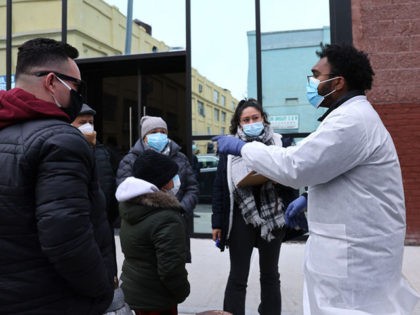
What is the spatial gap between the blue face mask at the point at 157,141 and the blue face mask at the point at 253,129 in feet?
3.15

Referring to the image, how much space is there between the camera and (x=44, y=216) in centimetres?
154

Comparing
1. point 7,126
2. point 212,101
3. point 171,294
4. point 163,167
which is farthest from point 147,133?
point 212,101

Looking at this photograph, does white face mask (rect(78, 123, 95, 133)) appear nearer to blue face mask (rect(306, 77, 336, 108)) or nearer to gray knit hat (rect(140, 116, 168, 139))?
gray knit hat (rect(140, 116, 168, 139))

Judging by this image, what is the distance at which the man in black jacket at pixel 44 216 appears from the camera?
5.10 feet

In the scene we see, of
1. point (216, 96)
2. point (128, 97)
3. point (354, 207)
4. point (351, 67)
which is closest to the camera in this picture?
point (354, 207)

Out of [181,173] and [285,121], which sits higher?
[285,121]

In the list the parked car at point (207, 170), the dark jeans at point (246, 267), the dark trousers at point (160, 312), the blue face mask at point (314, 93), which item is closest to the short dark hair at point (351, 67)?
the blue face mask at point (314, 93)

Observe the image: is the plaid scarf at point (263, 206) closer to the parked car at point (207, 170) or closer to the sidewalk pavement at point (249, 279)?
the sidewalk pavement at point (249, 279)

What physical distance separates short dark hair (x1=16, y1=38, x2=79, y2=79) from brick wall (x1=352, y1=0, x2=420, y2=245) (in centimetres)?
535

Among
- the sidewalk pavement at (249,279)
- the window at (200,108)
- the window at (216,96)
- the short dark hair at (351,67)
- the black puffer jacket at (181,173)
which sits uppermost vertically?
the window at (216,96)

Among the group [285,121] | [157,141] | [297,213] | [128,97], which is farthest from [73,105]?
[128,97]

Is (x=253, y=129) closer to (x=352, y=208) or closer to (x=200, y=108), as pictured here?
(x=352, y=208)

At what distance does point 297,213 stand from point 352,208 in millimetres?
678

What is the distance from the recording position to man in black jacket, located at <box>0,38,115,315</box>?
5.10ft
